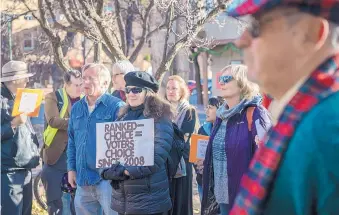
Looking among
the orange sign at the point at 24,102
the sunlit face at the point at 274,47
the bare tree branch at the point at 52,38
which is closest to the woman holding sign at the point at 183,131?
the orange sign at the point at 24,102

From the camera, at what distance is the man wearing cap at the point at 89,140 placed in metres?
4.56

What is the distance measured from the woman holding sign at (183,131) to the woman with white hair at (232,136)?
1.82 feet

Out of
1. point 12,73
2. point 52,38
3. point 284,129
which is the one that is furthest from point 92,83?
point 284,129

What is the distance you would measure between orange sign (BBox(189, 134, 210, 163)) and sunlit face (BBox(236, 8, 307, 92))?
337 centimetres

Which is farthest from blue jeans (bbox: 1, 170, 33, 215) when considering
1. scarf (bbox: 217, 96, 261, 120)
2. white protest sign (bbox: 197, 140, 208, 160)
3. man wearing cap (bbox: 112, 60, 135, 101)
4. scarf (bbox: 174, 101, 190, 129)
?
scarf (bbox: 217, 96, 261, 120)

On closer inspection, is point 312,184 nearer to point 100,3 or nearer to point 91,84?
point 91,84

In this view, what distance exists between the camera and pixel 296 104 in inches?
50.7

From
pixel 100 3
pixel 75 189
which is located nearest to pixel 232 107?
pixel 75 189

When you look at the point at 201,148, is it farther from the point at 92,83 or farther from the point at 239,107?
the point at 92,83

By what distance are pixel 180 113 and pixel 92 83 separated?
48.1 inches

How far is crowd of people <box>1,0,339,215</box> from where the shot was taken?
1232 mm

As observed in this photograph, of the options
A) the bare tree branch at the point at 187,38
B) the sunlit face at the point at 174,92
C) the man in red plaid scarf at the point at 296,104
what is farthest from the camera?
the bare tree branch at the point at 187,38

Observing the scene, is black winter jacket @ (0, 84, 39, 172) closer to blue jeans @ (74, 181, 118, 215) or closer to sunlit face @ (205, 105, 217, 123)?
blue jeans @ (74, 181, 118, 215)

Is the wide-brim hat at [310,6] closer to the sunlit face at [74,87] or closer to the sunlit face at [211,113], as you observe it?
the sunlit face at [211,113]
